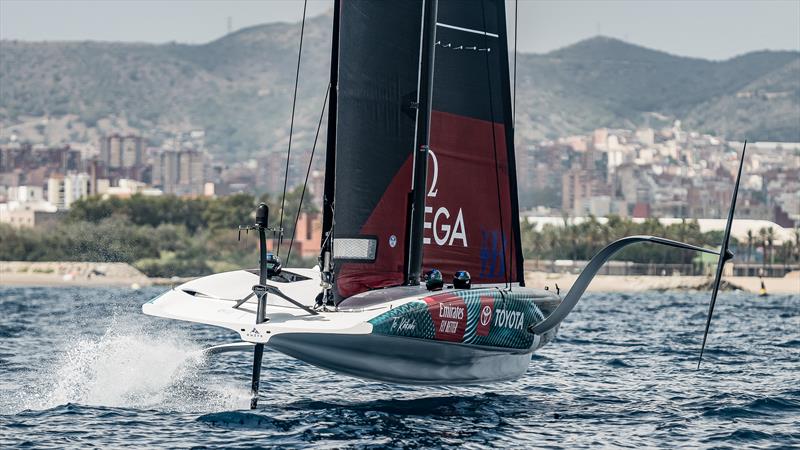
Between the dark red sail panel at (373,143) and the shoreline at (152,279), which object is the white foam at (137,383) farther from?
the shoreline at (152,279)

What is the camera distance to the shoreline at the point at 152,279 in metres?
123

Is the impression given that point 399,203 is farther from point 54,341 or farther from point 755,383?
point 54,341

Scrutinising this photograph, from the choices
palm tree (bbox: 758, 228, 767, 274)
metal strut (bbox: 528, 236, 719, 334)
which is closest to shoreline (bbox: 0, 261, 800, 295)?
palm tree (bbox: 758, 228, 767, 274)

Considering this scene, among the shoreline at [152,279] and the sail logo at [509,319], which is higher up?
the sail logo at [509,319]

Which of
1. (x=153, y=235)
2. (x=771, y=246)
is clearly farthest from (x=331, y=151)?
→ (x=771, y=246)

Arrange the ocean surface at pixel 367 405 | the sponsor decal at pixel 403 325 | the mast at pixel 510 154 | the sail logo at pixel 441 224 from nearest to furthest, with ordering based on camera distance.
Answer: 1. the ocean surface at pixel 367 405
2. the sponsor decal at pixel 403 325
3. the sail logo at pixel 441 224
4. the mast at pixel 510 154

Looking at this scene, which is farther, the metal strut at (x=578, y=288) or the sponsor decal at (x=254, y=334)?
the metal strut at (x=578, y=288)

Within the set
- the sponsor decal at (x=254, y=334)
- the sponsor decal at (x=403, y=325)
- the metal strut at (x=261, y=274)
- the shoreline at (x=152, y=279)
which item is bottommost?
the shoreline at (x=152, y=279)

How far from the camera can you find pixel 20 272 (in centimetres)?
13288

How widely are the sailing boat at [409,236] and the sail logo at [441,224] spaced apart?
23 mm

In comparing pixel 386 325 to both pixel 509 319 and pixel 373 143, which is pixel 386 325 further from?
pixel 373 143

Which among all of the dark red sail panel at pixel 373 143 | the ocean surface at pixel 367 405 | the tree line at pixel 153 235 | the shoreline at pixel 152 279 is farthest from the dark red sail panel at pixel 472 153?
the tree line at pixel 153 235

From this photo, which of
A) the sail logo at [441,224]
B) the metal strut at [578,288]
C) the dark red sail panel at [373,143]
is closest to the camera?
the dark red sail panel at [373,143]

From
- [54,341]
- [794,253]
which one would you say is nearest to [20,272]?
[794,253]
